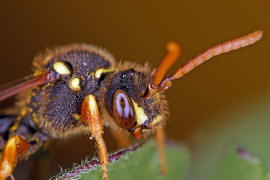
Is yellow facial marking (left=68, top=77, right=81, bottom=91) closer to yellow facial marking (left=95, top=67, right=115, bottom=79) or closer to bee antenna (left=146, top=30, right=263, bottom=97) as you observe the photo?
yellow facial marking (left=95, top=67, right=115, bottom=79)

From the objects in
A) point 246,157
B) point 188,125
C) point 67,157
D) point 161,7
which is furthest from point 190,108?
point 246,157

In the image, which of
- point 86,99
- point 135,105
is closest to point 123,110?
point 135,105

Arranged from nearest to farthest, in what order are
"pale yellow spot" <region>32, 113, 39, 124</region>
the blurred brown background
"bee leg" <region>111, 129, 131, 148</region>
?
1. "pale yellow spot" <region>32, 113, 39, 124</region>
2. "bee leg" <region>111, 129, 131, 148</region>
3. the blurred brown background

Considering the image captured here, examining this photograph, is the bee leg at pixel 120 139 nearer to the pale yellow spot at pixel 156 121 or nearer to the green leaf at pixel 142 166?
the green leaf at pixel 142 166

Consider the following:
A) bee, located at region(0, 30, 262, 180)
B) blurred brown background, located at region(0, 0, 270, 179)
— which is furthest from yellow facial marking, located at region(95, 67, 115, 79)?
blurred brown background, located at region(0, 0, 270, 179)

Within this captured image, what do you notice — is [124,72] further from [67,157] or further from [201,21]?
[201,21]

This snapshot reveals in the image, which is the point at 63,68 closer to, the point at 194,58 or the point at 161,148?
the point at 161,148
